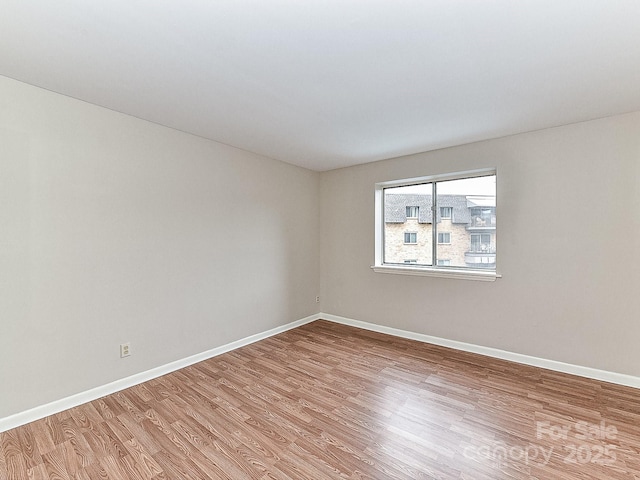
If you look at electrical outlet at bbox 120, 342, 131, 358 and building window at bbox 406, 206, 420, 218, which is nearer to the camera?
electrical outlet at bbox 120, 342, 131, 358

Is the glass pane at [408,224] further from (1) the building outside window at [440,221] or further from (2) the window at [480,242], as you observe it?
(2) the window at [480,242]

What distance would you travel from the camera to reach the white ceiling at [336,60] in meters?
1.40

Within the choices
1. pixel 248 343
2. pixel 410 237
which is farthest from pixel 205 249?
pixel 410 237

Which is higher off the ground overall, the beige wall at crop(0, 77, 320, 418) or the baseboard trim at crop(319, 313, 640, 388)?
the beige wall at crop(0, 77, 320, 418)

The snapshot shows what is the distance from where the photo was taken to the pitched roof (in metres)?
3.60

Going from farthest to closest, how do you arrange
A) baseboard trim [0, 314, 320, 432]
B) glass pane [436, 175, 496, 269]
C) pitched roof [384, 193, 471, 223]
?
pitched roof [384, 193, 471, 223] < glass pane [436, 175, 496, 269] < baseboard trim [0, 314, 320, 432]

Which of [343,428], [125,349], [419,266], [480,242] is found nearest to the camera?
[343,428]

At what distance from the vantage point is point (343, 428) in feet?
6.63

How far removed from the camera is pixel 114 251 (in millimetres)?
2523

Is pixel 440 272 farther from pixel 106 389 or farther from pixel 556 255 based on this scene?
pixel 106 389

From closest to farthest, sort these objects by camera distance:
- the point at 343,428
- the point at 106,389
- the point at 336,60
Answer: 1. the point at 336,60
2. the point at 343,428
3. the point at 106,389

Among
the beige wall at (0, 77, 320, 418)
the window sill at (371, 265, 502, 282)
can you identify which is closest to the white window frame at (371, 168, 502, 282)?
the window sill at (371, 265, 502, 282)

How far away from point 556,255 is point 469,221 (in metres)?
0.91

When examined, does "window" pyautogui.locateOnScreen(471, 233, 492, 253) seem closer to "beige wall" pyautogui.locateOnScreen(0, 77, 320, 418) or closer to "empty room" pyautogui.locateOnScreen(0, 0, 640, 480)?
"empty room" pyautogui.locateOnScreen(0, 0, 640, 480)
